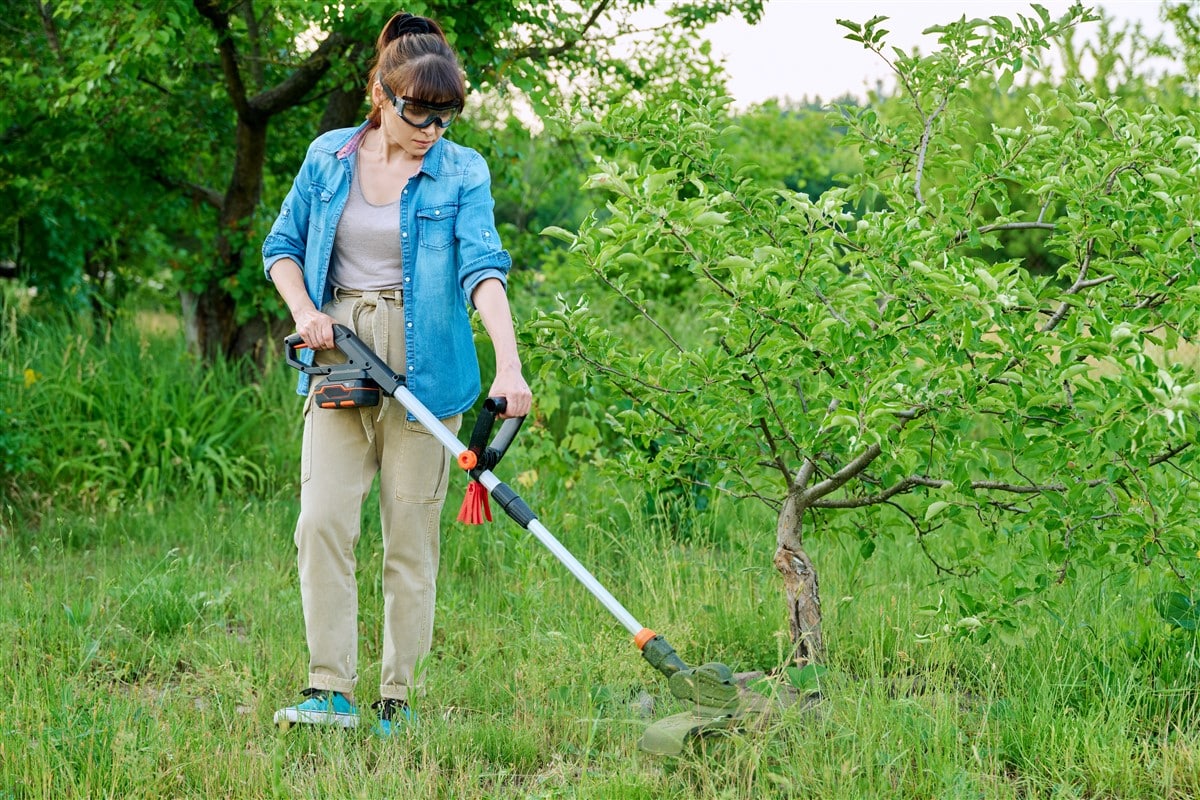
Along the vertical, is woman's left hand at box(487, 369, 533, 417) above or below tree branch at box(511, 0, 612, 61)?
below

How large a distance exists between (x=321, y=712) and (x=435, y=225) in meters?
1.39

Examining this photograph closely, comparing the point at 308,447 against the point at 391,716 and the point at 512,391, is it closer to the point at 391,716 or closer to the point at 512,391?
the point at 512,391

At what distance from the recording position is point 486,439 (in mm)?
3111

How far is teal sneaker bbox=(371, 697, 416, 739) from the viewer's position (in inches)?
130

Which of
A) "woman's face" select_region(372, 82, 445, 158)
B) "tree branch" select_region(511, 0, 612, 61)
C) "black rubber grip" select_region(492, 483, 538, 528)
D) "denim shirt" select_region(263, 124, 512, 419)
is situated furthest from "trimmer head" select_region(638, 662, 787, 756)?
"tree branch" select_region(511, 0, 612, 61)

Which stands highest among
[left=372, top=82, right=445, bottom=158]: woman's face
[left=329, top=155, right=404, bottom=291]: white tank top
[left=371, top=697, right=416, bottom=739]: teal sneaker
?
[left=372, top=82, right=445, bottom=158]: woman's face

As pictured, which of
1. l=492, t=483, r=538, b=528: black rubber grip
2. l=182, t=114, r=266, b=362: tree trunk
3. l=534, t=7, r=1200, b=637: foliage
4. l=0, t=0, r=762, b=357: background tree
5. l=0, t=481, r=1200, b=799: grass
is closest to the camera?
l=534, t=7, r=1200, b=637: foliage

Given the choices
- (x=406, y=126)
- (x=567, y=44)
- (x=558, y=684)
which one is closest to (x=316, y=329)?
(x=406, y=126)

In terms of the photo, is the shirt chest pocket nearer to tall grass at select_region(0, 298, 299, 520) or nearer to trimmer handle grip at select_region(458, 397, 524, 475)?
trimmer handle grip at select_region(458, 397, 524, 475)

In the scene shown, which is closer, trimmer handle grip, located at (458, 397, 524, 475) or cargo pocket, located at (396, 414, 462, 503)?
trimmer handle grip, located at (458, 397, 524, 475)

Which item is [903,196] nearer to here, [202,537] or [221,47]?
[202,537]

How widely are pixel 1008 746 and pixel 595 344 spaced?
153cm

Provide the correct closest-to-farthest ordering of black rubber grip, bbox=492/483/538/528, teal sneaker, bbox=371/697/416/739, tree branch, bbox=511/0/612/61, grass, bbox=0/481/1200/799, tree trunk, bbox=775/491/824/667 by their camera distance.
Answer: grass, bbox=0/481/1200/799 < black rubber grip, bbox=492/483/538/528 < teal sneaker, bbox=371/697/416/739 < tree trunk, bbox=775/491/824/667 < tree branch, bbox=511/0/612/61

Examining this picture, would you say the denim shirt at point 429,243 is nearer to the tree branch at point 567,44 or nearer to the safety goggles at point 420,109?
the safety goggles at point 420,109
